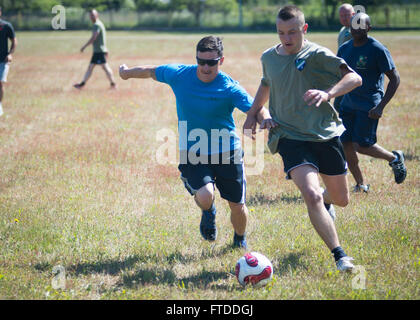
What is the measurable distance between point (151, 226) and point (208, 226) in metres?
0.93

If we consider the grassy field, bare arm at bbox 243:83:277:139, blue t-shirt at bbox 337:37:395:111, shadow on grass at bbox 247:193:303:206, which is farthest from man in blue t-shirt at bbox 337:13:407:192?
bare arm at bbox 243:83:277:139

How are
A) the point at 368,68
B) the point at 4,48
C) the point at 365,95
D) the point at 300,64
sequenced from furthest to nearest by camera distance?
the point at 4,48 → the point at 365,95 → the point at 368,68 → the point at 300,64

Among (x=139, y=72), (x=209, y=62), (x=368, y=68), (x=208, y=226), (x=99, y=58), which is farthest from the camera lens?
(x=99, y=58)

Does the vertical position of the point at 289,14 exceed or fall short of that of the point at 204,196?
it exceeds it

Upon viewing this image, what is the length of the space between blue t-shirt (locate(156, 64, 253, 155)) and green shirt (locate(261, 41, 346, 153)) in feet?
1.16

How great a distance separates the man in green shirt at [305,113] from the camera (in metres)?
4.59

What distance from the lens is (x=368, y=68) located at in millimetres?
6699

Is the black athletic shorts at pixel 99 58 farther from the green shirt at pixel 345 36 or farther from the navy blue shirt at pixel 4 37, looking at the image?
the green shirt at pixel 345 36

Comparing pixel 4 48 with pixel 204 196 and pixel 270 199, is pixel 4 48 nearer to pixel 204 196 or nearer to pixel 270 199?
pixel 270 199

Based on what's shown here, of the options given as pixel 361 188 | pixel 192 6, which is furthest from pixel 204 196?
pixel 192 6

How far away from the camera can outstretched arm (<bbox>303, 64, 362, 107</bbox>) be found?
14.1 feet

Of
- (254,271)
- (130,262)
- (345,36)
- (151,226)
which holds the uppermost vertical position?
(345,36)

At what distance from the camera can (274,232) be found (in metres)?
5.86

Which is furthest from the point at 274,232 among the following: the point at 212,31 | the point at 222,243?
the point at 212,31
